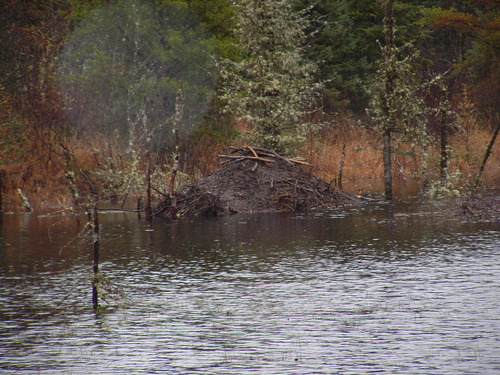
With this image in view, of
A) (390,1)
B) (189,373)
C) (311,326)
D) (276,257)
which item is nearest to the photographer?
(189,373)

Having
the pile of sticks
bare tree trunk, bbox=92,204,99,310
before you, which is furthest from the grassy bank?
bare tree trunk, bbox=92,204,99,310

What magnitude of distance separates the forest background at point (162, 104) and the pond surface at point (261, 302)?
26.7 feet

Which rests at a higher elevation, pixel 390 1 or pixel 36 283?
pixel 390 1

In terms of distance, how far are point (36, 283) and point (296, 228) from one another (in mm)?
9424

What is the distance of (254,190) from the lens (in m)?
29.3

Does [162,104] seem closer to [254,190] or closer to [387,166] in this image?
[254,190]

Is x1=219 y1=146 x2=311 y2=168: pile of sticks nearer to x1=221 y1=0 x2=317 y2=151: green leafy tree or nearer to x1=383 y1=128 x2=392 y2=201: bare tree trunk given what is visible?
x1=221 y1=0 x2=317 y2=151: green leafy tree

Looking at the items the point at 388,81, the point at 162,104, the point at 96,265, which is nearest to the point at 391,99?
the point at 388,81

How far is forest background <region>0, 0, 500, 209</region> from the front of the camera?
1264 inches

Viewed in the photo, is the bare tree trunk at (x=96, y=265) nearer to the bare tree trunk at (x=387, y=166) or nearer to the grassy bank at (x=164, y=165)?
the grassy bank at (x=164, y=165)

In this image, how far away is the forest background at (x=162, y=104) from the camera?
32094 mm

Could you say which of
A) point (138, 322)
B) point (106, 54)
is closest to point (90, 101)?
point (106, 54)

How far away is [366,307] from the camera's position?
1306 centimetres

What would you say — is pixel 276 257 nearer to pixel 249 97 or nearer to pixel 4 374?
pixel 4 374
